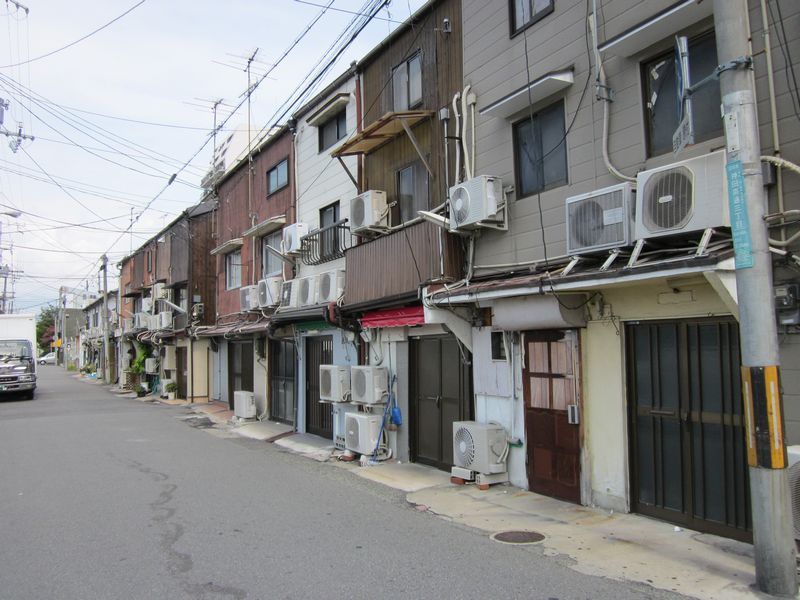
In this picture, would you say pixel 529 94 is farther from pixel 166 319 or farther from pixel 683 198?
pixel 166 319

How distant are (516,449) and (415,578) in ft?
12.3

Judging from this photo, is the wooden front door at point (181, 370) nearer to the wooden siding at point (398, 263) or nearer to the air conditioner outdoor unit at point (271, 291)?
the air conditioner outdoor unit at point (271, 291)

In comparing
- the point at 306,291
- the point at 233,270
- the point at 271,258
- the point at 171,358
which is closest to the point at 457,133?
the point at 306,291

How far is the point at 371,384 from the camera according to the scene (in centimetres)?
1156

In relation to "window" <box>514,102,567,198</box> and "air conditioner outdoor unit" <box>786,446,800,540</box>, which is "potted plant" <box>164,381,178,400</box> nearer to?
"window" <box>514,102,567,198</box>

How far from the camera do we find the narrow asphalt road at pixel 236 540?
519cm

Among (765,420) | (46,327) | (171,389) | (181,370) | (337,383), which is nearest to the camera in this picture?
(765,420)

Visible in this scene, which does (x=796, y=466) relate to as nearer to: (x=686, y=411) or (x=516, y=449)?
(x=686, y=411)

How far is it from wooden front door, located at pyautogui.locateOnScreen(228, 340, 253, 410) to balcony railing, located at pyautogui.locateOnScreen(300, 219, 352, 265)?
19.5 ft

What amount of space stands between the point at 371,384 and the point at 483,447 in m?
3.38

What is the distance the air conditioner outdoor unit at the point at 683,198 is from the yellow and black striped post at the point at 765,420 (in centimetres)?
153

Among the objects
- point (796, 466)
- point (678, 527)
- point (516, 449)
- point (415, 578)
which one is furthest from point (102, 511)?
point (796, 466)

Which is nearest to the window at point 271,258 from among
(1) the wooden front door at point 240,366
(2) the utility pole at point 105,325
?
(1) the wooden front door at point 240,366

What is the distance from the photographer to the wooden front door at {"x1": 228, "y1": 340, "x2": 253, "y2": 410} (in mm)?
20125
